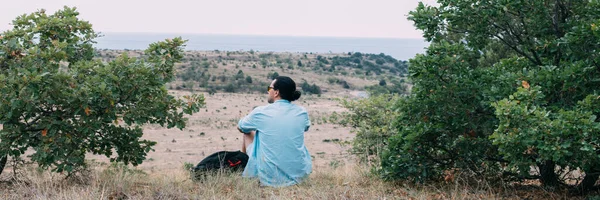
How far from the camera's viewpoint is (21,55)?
617 cm

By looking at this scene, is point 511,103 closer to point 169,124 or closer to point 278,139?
point 278,139

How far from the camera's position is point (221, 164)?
21.5 feet

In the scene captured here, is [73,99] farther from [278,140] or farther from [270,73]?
[270,73]

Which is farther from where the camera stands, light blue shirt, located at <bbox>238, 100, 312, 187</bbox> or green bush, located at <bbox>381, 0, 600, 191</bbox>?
light blue shirt, located at <bbox>238, 100, 312, 187</bbox>

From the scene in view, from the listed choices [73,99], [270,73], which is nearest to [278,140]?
[73,99]

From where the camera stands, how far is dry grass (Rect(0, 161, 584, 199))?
5.65 m

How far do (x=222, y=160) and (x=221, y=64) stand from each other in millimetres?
56355

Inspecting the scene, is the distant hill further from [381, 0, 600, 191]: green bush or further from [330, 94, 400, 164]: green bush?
[381, 0, 600, 191]: green bush

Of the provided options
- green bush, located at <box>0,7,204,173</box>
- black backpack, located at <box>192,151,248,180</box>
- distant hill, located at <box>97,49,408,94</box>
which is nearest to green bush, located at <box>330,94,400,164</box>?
black backpack, located at <box>192,151,248,180</box>

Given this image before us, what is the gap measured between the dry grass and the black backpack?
115mm

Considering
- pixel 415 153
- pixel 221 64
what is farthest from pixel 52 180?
pixel 221 64

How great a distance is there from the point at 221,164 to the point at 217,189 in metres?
0.56

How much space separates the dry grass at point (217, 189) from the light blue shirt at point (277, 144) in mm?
195

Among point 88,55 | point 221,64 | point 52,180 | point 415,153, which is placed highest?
point 88,55
